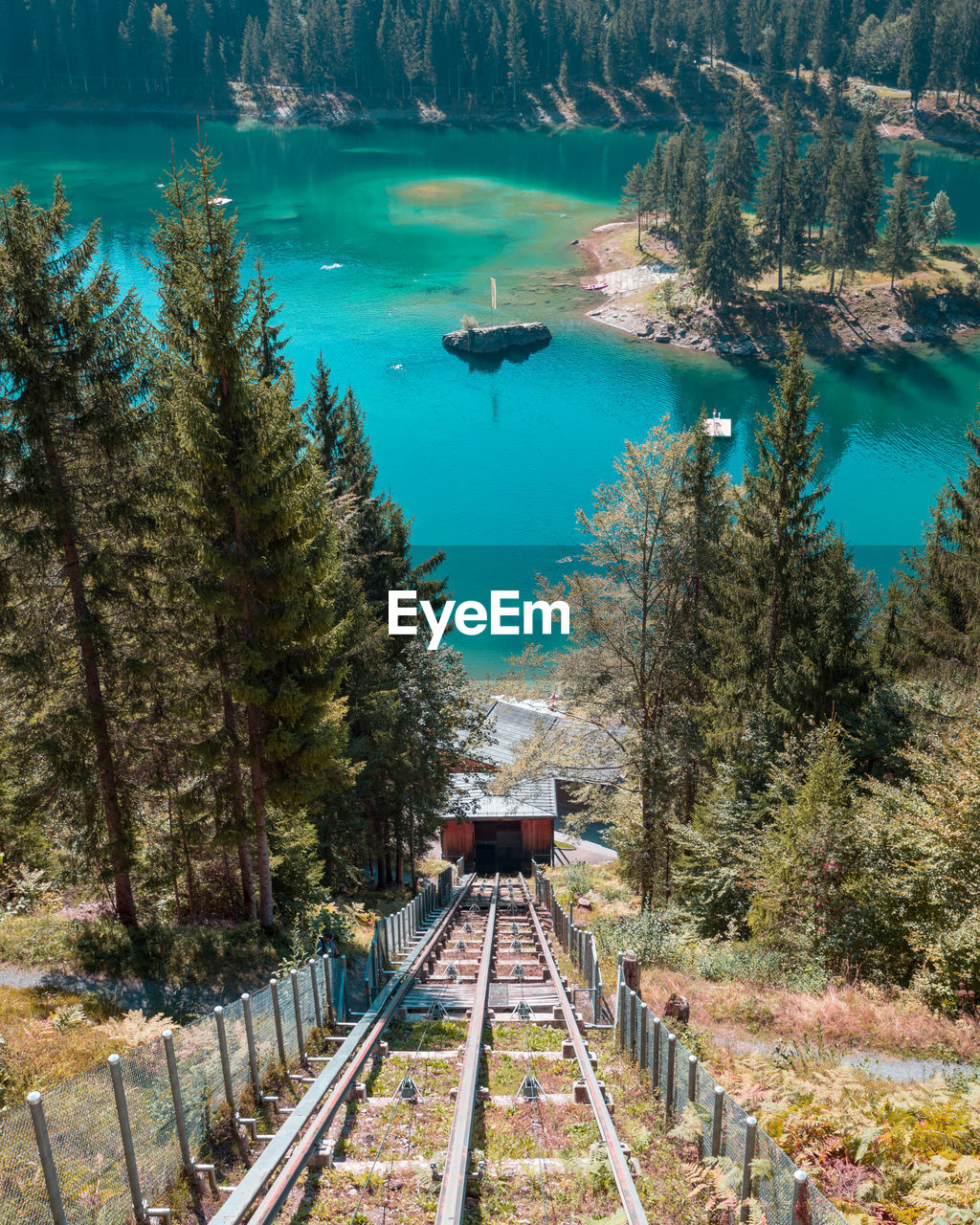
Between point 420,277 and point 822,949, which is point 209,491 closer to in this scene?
point 822,949

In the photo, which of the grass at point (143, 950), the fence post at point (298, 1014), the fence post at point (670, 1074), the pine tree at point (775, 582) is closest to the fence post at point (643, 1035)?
the fence post at point (670, 1074)

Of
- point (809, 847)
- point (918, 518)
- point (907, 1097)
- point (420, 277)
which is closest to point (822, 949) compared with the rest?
point (809, 847)

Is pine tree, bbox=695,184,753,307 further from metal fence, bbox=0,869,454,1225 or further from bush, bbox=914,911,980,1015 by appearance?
metal fence, bbox=0,869,454,1225

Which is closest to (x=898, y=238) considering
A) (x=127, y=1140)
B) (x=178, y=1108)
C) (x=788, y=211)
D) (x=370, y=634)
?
(x=788, y=211)

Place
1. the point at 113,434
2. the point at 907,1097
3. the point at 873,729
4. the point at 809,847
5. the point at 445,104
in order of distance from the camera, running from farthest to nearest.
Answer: the point at 445,104, the point at 873,729, the point at 809,847, the point at 113,434, the point at 907,1097

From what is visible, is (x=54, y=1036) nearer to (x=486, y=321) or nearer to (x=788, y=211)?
(x=486, y=321)

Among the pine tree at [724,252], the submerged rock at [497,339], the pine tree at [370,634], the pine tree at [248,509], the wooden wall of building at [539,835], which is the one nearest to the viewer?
the pine tree at [248,509]

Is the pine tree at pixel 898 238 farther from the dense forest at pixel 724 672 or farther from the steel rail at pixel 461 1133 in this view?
the steel rail at pixel 461 1133

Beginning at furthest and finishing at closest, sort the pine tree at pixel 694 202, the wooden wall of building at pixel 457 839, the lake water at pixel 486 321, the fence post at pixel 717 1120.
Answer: the pine tree at pixel 694 202
the lake water at pixel 486 321
the wooden wall of building at pixel 457 839
the fence post at pixel 717 1120
